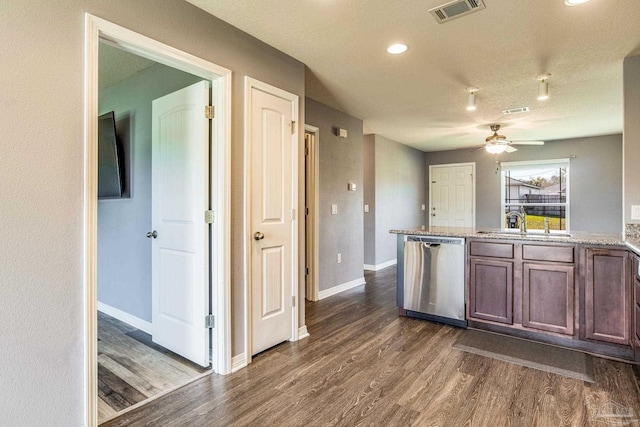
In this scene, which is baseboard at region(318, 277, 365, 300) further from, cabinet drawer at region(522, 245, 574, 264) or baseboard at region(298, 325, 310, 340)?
cabinet drawer at region(522, 245, 574, 264)

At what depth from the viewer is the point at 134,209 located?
3135mm

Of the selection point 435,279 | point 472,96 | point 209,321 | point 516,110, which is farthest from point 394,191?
point 209,321

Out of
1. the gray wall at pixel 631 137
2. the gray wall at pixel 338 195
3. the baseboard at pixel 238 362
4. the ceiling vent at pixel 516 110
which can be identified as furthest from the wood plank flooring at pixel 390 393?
the ceiling vent at pixel 516 110

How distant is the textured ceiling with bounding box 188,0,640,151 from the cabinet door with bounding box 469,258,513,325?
69.2 inches

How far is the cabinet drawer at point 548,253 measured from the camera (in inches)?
107

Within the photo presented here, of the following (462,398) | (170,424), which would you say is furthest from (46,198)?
(462,398)

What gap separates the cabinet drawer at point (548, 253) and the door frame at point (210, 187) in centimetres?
243

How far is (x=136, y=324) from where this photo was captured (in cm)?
316

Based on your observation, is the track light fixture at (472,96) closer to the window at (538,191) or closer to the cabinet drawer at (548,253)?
the cabinet drawer at (548,253)

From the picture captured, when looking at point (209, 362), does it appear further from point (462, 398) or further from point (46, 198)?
point (462, 398)

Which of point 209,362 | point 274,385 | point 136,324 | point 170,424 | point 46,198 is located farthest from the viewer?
point 136,324

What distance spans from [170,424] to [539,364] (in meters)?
2.48

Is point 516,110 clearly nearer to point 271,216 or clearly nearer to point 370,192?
point 370,192

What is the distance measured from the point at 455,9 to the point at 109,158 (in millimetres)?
3161
